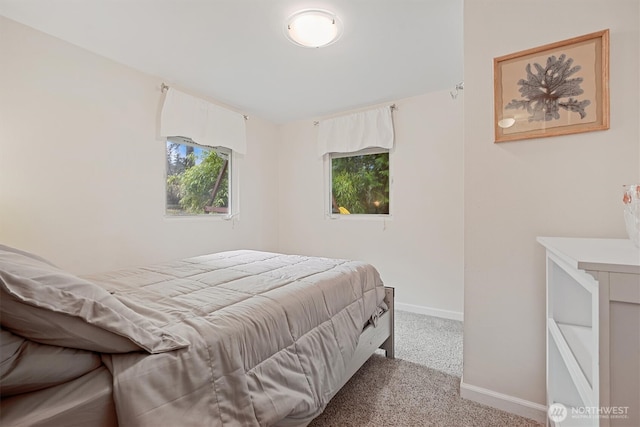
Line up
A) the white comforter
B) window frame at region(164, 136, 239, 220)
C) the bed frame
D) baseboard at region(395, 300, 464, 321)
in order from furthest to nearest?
window frame at region(164, 136, 239, 220) → baseboard at region(395, 300, 464, 321) → the bed frame → the white comforter

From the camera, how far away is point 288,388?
1129mm

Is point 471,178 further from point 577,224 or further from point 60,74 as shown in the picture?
point 60,74

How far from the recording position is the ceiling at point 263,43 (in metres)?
1.79

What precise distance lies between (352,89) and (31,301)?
292 cm

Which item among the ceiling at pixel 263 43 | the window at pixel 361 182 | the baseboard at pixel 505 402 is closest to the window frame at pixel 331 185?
the window at pixel 361 182

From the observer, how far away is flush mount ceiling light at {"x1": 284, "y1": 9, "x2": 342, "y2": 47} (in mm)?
1837

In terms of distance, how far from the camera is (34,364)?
26.0 inches

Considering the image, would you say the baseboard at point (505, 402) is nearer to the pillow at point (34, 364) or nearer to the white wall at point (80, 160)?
the pillow at point (34, 364)

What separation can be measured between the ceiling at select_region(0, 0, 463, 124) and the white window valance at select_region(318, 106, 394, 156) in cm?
26

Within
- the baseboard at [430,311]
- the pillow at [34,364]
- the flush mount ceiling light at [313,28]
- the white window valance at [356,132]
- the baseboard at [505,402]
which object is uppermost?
the flush mount ceiling light at [313,28]

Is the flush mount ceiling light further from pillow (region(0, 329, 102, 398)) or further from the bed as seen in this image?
pillow (region(0, 329, 102, 398))

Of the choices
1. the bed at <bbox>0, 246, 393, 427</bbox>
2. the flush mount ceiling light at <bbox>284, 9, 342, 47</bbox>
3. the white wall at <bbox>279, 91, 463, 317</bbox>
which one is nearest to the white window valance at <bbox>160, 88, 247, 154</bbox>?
the white wall at <bbox>279, 91, 463, 317</bbox>

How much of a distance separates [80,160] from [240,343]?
2.21 m

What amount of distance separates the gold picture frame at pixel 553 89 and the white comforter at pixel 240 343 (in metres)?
1.30
